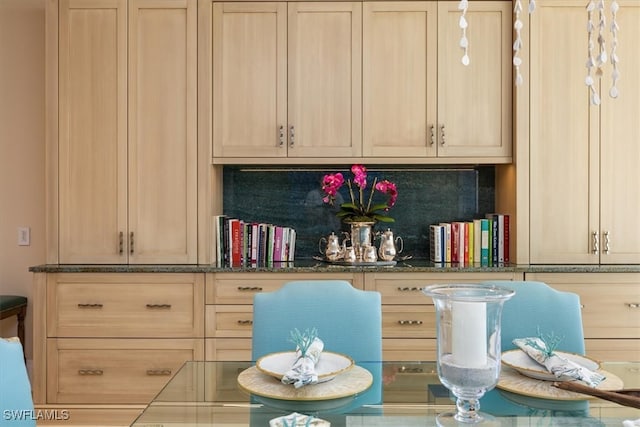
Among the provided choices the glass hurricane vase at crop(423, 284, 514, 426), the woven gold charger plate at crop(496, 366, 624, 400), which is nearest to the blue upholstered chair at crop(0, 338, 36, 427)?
the glass hurricane vase at crop(423, 284, 514, 426)

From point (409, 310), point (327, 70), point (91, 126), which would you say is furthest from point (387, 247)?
point (91, 126)

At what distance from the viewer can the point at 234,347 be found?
2934 millimetres

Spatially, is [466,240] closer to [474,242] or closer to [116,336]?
[474,242]

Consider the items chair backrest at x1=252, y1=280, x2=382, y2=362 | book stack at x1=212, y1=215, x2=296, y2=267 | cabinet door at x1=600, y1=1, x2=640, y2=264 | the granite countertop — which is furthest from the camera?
book stack at x1=212, y1=215, x2=296, y2=267

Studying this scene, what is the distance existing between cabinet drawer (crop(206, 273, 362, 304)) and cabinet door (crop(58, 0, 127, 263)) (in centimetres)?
55

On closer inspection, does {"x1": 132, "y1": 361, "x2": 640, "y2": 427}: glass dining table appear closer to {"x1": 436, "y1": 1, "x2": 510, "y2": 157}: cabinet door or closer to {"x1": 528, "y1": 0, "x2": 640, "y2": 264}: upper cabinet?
{"x1": 528, "y1": 0, "x2": 640, "y2": 264}: upper cabinet

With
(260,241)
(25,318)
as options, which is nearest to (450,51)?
(260,241)

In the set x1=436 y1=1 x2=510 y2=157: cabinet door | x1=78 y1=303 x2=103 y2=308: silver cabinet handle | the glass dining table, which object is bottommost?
x1=78 y1=303 x2=103 y2=308: silver cabinet handle

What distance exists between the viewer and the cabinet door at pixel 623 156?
304 cm

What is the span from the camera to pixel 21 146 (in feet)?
11.7

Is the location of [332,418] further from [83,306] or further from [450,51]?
[450,51]

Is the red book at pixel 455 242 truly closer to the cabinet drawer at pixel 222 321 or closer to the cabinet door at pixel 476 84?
the cabinet door at pixel 476 84

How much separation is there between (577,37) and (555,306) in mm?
1816

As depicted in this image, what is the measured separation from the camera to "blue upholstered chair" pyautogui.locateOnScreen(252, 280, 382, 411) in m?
1.88
